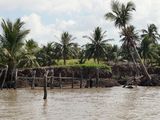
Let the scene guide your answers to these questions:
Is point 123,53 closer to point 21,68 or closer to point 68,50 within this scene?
point 68,50

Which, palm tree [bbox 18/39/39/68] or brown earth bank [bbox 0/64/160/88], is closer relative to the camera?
palm tree [bbox 18/39/39/68]

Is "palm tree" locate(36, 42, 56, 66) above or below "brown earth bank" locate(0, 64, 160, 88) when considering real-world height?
above

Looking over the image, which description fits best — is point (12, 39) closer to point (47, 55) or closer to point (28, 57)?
point (28, 57)

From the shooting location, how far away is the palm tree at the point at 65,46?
55500mm

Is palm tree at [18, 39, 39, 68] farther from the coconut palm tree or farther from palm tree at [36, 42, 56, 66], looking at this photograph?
the coconut palm tree

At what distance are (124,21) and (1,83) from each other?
59.4 ft

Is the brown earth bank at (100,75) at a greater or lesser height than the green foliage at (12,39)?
lesser

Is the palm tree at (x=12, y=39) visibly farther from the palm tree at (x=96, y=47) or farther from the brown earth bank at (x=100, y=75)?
the palm tree at (x=96, y=47)

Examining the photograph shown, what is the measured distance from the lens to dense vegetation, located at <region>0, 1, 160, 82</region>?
126 ft

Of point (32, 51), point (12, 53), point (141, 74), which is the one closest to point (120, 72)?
point (141, 74)

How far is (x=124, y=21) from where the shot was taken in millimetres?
48750

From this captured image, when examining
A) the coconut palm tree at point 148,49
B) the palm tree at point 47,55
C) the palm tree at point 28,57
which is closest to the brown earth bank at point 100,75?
the palm tree at point 28,57

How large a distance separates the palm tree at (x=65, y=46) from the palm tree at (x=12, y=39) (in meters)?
16.7

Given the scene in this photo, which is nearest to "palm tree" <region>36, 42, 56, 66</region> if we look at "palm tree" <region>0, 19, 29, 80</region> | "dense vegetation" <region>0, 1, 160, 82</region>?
"dense vegetation" <region>0, 1, 160, 82</region>
